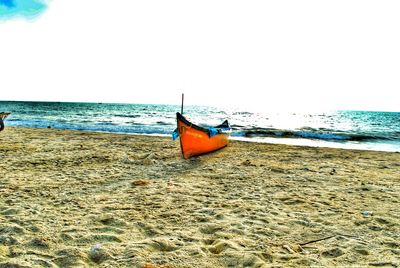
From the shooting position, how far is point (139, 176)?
23.8 ft

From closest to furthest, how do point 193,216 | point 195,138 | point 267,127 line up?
1. point 193,216
2. point 195,138
3. point 267,127

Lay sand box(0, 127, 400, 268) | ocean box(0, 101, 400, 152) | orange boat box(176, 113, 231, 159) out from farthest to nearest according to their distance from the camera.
Answer: ocean box(0, 101, 400, 152) → orange boat box(176, 113, 231, 159) → sand box(0, 127, 400, 268)

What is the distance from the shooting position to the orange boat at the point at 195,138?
9.53 m

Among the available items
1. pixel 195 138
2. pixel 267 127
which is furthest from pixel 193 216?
pixel 267 127

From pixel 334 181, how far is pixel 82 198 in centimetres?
573

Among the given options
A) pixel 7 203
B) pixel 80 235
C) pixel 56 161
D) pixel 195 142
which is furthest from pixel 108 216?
pixel 195 142

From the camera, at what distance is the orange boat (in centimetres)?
953

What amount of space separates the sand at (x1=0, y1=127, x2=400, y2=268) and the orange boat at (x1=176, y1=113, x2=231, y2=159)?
4.67ft

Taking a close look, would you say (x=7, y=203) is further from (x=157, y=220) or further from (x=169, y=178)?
(x=169, y=178)

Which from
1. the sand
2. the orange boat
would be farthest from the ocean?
the sand

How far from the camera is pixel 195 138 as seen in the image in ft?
33.5

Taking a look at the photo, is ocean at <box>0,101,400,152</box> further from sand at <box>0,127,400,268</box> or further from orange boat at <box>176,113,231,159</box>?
sand at <box>0,127,400,268</box>

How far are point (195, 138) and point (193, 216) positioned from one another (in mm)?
5773

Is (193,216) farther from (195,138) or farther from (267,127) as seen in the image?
(267,127)
